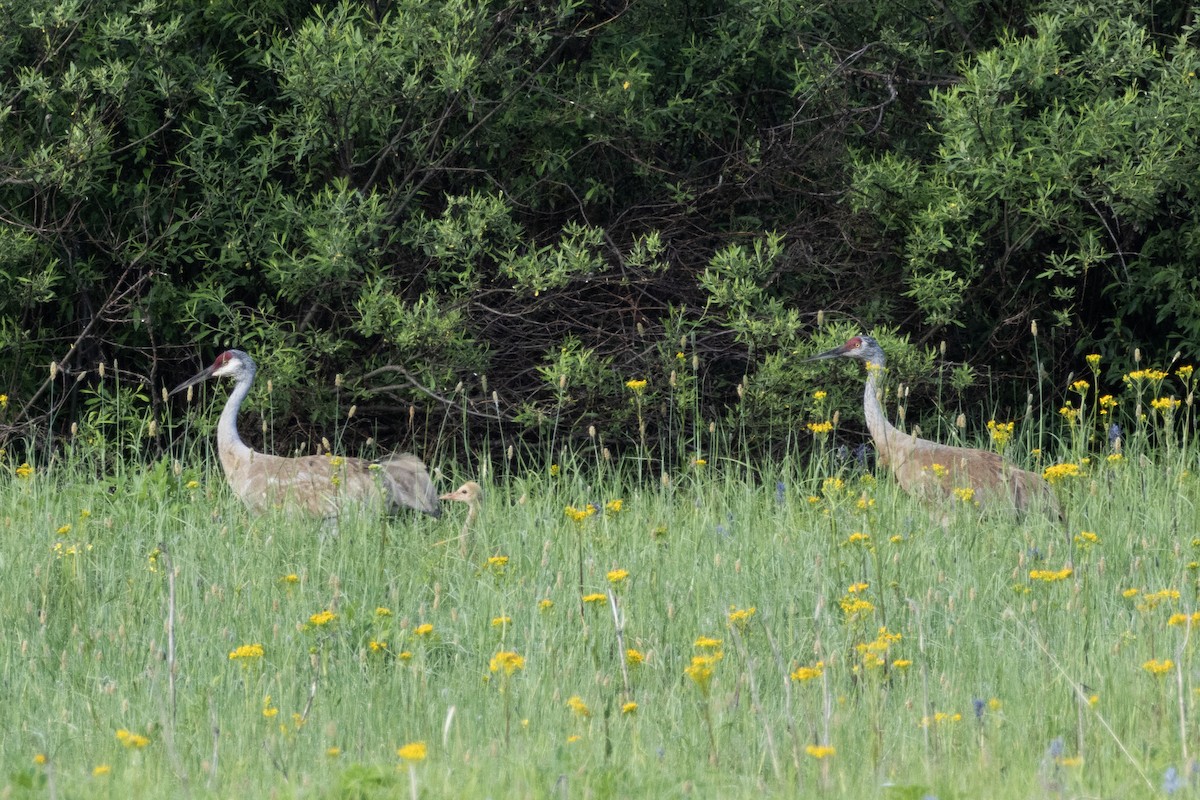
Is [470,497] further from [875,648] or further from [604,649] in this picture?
[875,648]

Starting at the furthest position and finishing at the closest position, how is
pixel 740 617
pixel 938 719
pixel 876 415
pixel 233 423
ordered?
pixel 876 415, pixel 233 423, pixel 740 617, pixel 938 719

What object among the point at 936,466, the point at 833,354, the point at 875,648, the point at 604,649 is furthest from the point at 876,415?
the point at 875,648

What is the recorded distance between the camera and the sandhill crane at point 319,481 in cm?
683

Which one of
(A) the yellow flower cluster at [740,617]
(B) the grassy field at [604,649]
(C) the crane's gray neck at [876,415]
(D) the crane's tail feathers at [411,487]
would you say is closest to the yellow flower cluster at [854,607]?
(B) the grassy field at [604,649]

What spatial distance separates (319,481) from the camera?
7262 millimetres

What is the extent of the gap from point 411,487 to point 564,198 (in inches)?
111

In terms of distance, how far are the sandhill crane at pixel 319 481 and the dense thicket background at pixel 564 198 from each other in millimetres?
718

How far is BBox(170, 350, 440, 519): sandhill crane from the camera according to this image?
6832 millimetres

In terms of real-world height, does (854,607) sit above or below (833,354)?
below

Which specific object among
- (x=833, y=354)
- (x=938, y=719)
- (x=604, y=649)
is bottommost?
(x=604, y=649)

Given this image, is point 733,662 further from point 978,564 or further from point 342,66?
point 342,66

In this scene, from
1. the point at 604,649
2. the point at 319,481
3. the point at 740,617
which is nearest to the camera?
the point at 740,617

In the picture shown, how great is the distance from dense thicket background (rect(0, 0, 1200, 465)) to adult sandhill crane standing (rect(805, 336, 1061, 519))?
0.34 metres

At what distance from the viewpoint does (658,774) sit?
3.62 m
